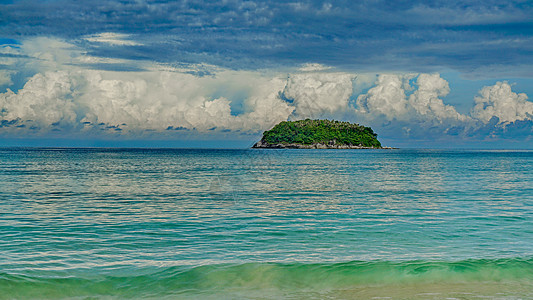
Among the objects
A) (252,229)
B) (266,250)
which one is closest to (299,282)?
(266,250)

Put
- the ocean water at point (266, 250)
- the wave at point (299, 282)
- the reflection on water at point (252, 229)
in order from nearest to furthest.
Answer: the wave at point (299, 282), the ocean water at point (266, 250), the reflection on water at point (252, 229)

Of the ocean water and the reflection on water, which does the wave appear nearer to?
the ocean water

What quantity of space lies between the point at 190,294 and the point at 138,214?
1552cm

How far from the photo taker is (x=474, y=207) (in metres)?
31.0

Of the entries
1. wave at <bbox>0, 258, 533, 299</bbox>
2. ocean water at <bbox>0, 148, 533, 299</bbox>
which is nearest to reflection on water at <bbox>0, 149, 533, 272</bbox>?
ocean water at <bbox>0, 148, 533, 299</bbox>

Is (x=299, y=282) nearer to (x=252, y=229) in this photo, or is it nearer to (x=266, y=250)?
(x=266, y=250)

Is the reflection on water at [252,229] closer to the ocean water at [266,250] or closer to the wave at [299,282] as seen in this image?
the ocean water at [266,250]

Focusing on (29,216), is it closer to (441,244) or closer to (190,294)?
(190,294)

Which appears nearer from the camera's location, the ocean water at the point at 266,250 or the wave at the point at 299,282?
the wave at the point at 299,282

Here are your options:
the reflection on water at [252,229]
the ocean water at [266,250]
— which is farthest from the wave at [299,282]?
the reflection on water at [252,229]

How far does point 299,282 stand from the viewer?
14266 millimetres

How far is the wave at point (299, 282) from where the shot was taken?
1327cm

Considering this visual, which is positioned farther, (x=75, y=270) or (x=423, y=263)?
(x=423, y=263)

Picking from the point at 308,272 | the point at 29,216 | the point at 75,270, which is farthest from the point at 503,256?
the point at 29,216
